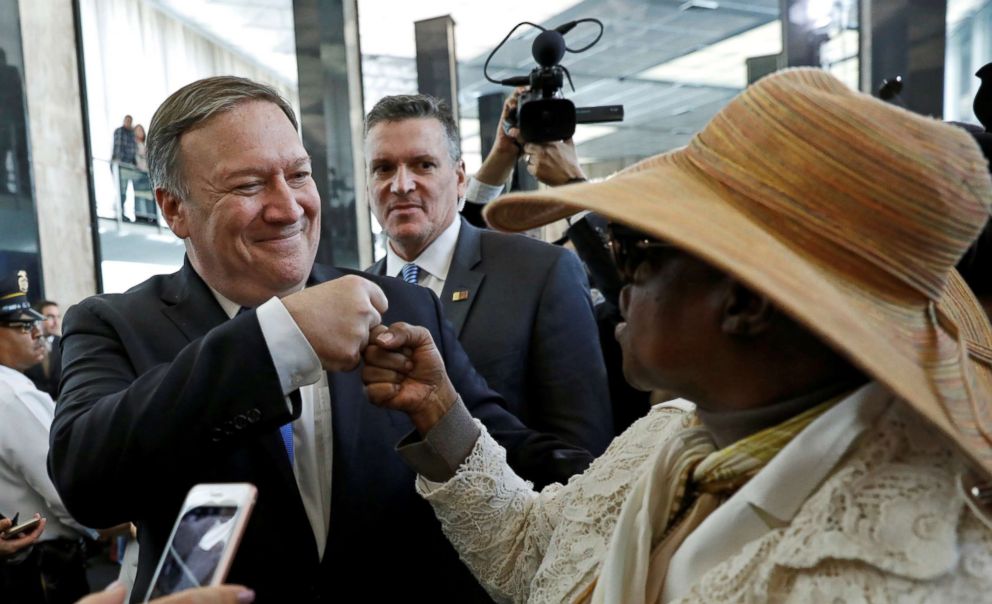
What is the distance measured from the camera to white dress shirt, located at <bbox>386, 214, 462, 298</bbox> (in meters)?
2.70

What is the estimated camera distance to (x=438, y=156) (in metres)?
2.87

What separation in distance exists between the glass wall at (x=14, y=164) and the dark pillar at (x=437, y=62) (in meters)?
3.01

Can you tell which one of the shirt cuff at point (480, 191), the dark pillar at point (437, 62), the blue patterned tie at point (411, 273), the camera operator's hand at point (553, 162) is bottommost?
the blue patterned tie at point (411, 273)

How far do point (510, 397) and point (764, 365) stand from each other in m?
1.42

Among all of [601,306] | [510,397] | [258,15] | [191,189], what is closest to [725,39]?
[258,15]

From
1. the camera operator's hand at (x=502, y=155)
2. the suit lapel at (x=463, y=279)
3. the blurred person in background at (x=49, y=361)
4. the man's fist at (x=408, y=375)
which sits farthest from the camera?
the blurred person in background at (x=49, y=361)

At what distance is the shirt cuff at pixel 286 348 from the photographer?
1284 millimetres

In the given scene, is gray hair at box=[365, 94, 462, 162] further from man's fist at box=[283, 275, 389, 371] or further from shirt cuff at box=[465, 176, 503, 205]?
man's fist at box=[283, 275, 389, 371]

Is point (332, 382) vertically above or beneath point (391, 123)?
beneath

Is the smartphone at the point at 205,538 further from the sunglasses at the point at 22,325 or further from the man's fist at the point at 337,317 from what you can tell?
the sunglasses at the point at 22,325

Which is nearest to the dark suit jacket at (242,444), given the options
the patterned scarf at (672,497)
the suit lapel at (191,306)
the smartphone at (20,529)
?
the suit lapel at (191,306)

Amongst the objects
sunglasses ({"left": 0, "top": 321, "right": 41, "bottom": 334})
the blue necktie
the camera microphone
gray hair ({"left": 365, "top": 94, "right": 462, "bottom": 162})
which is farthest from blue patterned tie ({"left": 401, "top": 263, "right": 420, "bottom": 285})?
sunglasses ({"left": 0, "top": 321, "right": 41, "bottom": 334})

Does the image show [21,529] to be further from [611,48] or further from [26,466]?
[611,48]

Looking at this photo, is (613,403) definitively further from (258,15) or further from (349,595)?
(258,15)
